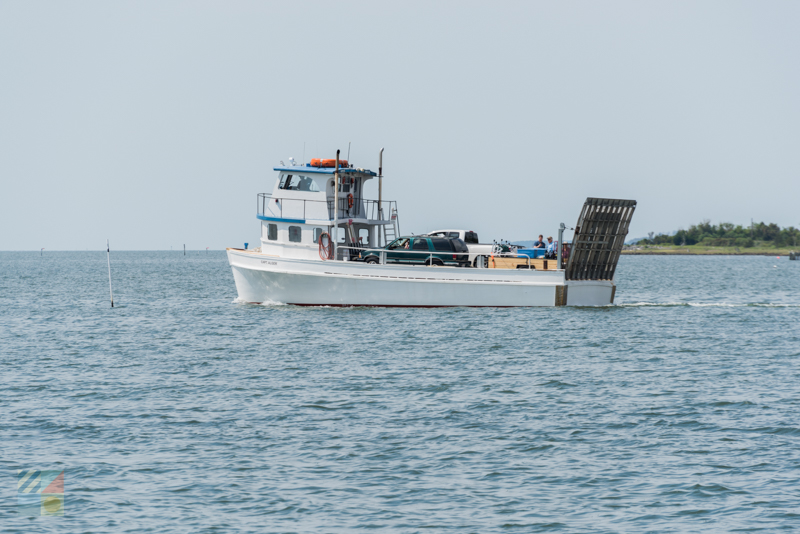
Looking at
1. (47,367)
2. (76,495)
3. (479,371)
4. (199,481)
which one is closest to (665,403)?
(479,371)

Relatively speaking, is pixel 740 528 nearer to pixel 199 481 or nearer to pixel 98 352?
pixel 199 481

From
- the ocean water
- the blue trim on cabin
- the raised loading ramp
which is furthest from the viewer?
the blue trim on cabin

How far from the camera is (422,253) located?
34.4 metres

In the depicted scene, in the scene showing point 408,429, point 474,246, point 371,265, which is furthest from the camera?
point 474,246

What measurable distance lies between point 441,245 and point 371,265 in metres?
3.27

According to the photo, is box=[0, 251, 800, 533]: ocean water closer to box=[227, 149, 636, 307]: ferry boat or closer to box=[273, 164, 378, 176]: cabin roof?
box=[227, 149, 636, 307]: ferry boat

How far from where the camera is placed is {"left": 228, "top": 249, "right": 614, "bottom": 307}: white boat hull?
111 ft

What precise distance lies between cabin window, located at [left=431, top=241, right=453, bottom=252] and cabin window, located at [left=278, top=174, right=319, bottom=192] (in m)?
5.42

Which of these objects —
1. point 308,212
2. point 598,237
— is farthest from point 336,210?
point 598,237

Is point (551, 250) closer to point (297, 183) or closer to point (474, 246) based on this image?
point (474, 246)

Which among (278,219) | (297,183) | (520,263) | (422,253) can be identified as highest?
(297,183)

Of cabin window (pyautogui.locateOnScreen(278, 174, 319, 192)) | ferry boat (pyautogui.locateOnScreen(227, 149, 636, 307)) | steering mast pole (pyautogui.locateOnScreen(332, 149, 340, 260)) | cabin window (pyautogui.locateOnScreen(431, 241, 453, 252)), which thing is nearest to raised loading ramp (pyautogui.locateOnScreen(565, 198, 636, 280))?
ferry boat (pyautogui.locateOnScreen(227, 149, 636, 307))

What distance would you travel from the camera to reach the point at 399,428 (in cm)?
1505

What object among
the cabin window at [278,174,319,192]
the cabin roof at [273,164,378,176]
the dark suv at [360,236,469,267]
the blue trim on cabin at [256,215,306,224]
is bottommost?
the dark suv at [360,236,469,267]
